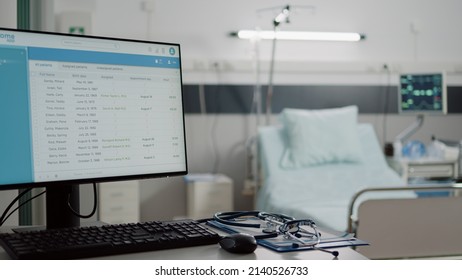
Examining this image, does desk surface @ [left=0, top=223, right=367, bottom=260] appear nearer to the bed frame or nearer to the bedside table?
the bed frame

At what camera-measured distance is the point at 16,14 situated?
61.8 inches

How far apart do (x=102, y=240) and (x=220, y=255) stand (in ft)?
0.68

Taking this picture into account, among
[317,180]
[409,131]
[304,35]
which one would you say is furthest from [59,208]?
[409,131]

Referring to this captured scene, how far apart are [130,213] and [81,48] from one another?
267 centimetres

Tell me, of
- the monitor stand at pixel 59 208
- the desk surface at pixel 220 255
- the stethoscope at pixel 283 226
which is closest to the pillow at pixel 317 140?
the stethoscope at pixel 283 226

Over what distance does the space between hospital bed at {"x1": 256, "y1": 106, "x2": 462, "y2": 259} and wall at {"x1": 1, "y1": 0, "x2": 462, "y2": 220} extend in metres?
0.53

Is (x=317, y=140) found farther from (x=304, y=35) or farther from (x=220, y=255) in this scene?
(x=220, y=255)

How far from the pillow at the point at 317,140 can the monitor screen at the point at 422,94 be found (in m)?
0.53

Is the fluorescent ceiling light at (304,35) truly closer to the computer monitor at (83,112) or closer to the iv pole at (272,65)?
the iv pole at (272,65)

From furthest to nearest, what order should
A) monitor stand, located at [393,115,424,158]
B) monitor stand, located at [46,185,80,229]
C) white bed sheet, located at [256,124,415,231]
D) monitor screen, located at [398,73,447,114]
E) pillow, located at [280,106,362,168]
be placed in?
monitor stand, located at [393,115,424,158]
monitor screen, located at [398,73,447,114]
pillow, located at [280,106,362,168]
white bed sheet, located at [256,124,415,231]
monitor stand, located at [46,185,80,229]

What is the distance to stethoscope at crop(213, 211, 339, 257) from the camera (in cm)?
110

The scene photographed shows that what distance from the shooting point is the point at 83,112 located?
1173 millimetres

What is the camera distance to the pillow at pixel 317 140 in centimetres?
381

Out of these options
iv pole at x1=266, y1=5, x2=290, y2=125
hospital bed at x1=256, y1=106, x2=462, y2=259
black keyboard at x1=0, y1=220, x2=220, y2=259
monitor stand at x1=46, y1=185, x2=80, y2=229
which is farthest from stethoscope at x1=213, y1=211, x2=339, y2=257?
iv pole at x1=266, y1=5, x2=290, y2=125
